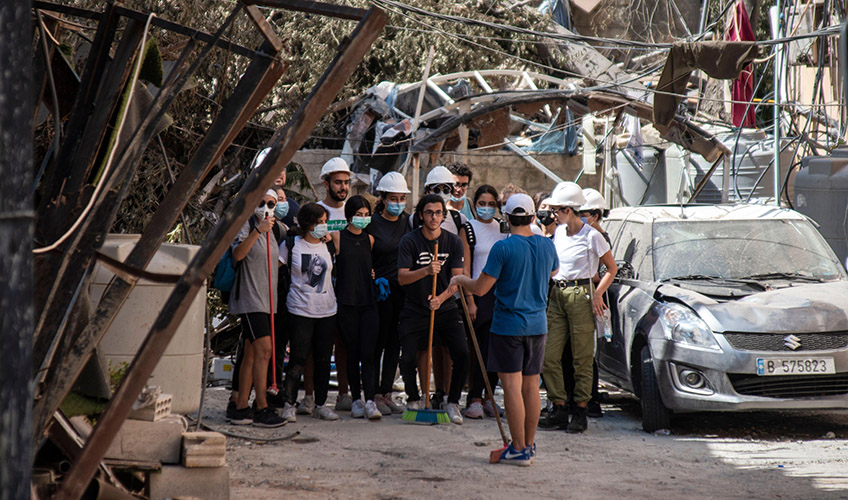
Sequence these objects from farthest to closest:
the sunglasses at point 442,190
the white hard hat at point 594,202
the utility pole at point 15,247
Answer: the white hard hat at point 594,202, the sunglasses at point 442,190, the utility pole at point 15,247

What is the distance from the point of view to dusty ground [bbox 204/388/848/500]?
5660 millimetres

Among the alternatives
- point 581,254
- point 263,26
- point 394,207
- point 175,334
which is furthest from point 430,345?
point 263,26

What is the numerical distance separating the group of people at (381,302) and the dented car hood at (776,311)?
3.13ft

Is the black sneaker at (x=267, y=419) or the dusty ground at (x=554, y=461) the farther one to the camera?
the black sneaker at (x=267, y=419)

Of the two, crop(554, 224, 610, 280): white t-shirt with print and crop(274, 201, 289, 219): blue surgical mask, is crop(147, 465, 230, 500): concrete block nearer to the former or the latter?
crop(274, 201, 289, 219): blue surgical mask

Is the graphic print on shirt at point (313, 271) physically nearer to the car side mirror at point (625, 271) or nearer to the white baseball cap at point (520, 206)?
the white baseball cap at point (520, 206)

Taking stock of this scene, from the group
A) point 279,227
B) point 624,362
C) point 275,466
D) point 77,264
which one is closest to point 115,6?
point 77,264

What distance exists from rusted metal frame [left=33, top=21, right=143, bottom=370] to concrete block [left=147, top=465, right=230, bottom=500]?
117 centimetres

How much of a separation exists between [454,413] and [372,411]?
0.71 meters

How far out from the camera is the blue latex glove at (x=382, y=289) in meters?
8.24

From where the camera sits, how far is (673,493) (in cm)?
564

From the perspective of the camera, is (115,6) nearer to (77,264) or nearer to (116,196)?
(116,196)

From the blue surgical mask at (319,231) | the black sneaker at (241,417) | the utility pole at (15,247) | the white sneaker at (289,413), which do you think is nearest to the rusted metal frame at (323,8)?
the utility pole at (15,247)

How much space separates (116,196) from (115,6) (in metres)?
0.90
